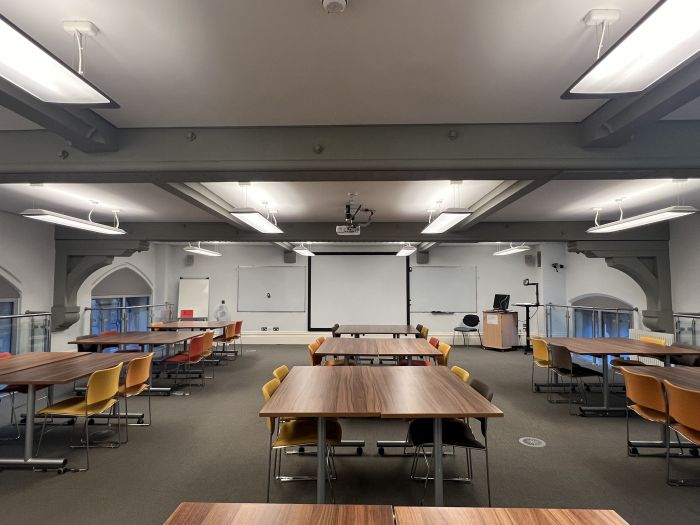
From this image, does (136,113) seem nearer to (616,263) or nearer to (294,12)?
(294,12)

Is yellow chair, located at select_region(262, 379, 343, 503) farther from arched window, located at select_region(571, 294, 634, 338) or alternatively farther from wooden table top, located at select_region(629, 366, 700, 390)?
arched window, located at select_region(571, 294, 634, 338)

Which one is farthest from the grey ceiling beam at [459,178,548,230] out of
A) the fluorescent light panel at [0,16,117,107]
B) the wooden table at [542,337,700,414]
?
the fluorescent light panel at [0,16,117,107]

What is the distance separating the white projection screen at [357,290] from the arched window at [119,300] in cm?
442

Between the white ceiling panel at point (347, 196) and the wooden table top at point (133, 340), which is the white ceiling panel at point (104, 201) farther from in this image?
the wooden table top at point (133, 340)

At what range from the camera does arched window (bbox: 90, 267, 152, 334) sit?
27.9 ft

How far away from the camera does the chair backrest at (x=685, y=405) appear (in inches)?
109

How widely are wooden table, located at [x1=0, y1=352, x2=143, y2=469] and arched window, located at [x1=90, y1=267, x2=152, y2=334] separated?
3.71 meters

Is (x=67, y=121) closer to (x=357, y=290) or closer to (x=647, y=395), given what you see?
(x=647, y=395)

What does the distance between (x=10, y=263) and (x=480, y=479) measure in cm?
753

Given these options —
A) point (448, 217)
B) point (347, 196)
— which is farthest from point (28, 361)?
point (448, 217)

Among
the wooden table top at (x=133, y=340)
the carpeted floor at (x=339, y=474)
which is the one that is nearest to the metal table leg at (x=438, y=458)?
the carpeted floor at (x=339, y=474)

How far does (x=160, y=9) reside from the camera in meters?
1.72

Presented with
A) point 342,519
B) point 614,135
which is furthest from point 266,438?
point 614,135

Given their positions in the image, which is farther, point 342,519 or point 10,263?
point 10,263
